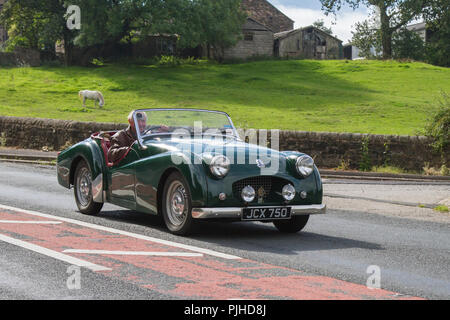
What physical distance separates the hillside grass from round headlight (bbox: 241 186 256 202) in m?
20.2

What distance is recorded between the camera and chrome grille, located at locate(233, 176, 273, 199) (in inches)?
325

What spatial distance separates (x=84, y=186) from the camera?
1064cm

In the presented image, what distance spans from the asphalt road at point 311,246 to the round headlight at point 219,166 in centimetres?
79

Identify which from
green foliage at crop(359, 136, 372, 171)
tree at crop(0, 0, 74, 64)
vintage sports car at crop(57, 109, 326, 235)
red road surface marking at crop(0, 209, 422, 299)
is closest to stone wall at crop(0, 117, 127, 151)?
green foliage at crop(359, 136, 372, 171)

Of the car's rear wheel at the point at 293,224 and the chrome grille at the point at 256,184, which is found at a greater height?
the chrome grille at the point at 256,184

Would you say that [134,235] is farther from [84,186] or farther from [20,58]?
[20,58]

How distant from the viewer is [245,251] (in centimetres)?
762

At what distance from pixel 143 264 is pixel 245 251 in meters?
1.31

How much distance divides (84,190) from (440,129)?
14.4 m

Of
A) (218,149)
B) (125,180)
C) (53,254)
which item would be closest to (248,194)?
(218,149)

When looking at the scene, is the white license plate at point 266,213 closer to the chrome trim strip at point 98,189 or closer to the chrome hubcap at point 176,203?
the chrome hubcap at point 176,203

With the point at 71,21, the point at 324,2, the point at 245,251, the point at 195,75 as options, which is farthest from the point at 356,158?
the point at 324,2

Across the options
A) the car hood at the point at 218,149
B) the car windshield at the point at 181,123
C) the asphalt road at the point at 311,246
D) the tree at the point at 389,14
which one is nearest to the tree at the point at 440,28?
the tree at the point at 389,14

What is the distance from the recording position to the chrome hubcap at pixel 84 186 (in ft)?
34.3
